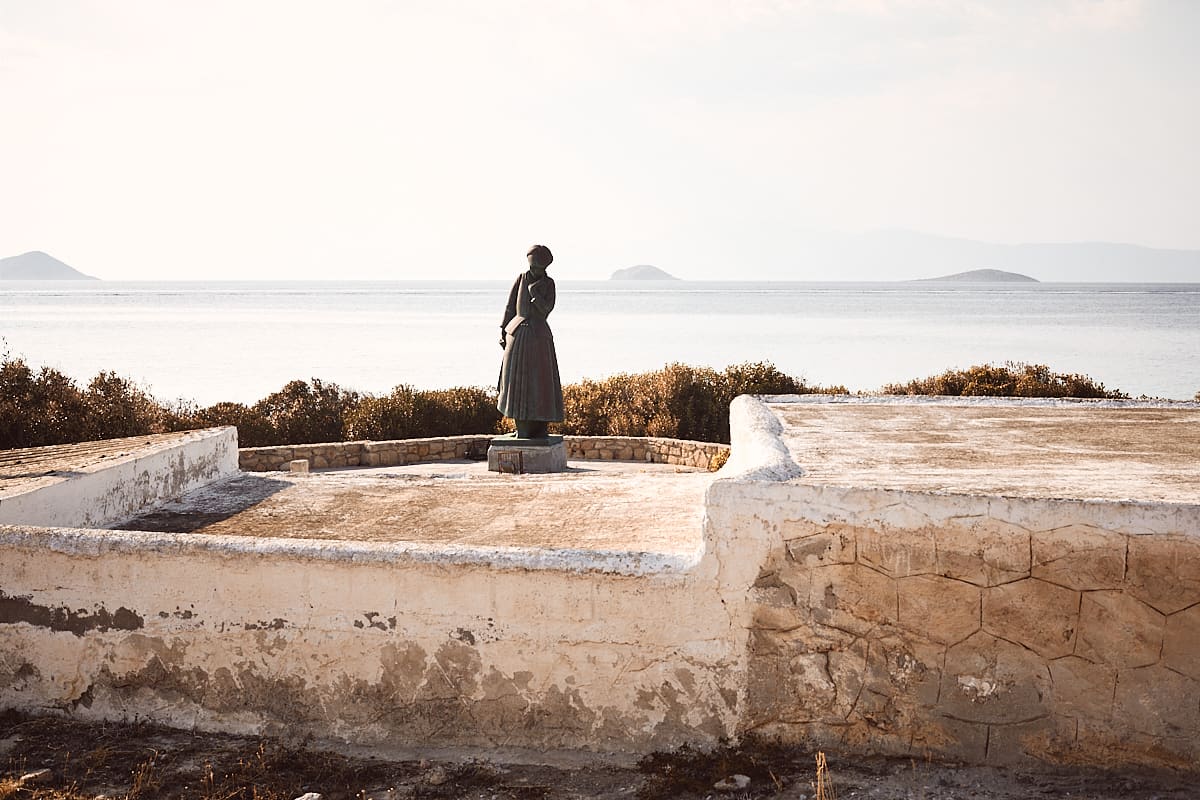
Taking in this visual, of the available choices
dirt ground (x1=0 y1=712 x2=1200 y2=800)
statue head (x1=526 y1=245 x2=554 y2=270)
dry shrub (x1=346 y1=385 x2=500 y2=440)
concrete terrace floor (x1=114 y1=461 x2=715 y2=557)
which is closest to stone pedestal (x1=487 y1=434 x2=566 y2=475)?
statue head (x1=526 y1=245 x2=554 y2=270)

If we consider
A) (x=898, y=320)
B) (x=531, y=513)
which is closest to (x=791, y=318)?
(x=898, y=320)

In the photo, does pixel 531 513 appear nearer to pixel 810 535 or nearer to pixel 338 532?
pixel 338 532

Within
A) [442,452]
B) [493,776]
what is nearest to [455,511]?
[493,776]

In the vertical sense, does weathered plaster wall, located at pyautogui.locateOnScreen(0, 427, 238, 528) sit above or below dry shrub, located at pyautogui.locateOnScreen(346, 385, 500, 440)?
above

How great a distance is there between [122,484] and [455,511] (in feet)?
5.62

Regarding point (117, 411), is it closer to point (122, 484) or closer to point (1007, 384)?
point (122, 484)

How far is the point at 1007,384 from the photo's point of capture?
14.6m

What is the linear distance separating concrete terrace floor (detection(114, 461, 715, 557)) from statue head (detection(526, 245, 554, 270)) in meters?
4.36

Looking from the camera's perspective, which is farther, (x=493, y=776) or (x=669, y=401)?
(x=669, y=401)

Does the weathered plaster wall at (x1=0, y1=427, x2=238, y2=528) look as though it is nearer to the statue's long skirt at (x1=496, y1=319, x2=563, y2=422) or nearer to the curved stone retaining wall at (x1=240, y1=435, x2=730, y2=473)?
the statue's long skirt at (x1=496, y1=319, x2=563, y2=422)

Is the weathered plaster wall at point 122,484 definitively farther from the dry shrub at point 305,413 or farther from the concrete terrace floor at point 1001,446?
the dry shrub at point 305,413

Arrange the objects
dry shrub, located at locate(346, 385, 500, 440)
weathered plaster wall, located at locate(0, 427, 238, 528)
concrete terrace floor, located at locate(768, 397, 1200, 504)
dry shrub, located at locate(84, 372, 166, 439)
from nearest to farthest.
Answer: concrete terrace floor, located at locate(768, 397, 1200, 504)
weathered plaster wall, located at locate(0, 427, 238, 528)
dry shrub, located at locate(84, 372, 166, 439)
dry shrub, located at locate(346, 385, 500, 440)

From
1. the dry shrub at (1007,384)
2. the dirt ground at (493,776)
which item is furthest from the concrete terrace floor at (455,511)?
the dry shrub at (1007,384)

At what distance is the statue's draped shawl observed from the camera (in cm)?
1015
